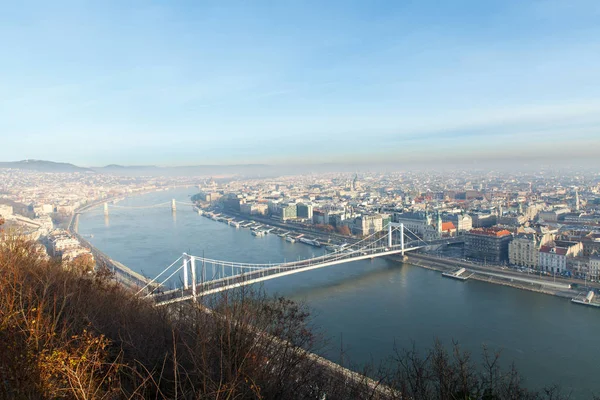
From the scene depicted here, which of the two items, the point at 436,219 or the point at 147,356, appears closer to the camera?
the point at 147,356

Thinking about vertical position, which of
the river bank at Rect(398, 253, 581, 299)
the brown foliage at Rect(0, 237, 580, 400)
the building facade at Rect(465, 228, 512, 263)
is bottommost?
the river bank at Rect(398, 253, 581, 299)

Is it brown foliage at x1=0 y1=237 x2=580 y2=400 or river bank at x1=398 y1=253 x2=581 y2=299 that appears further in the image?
river bank at x1=398 y1=253 x2=581 y2=299

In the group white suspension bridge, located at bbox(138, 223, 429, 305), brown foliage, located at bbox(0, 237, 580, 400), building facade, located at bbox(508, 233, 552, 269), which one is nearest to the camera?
brown foliage, located at bbox(0, 237, 580, 400)

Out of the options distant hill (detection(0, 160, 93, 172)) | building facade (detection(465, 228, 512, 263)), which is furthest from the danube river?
distant hill (detection(0, 160, 93, 172))

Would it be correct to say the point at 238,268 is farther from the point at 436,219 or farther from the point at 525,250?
the point at 436,219

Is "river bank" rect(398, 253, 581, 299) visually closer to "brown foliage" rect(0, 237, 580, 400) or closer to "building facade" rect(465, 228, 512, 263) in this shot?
"building facade" rect(465, 228, 512, 263)

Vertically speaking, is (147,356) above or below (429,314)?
above

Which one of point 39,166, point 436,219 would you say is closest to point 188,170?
point 39,166

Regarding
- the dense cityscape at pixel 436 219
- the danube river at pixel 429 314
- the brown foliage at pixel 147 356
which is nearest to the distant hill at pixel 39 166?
the dense cityscape at pixel 436 219

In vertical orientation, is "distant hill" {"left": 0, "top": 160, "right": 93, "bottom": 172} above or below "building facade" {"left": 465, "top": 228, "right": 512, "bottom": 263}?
above

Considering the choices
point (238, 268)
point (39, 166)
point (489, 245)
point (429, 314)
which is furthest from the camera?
point (39, 166)
